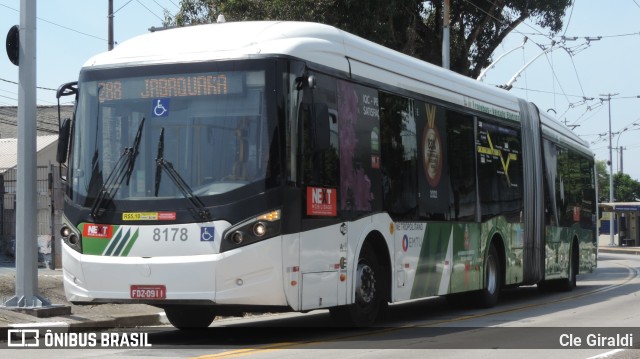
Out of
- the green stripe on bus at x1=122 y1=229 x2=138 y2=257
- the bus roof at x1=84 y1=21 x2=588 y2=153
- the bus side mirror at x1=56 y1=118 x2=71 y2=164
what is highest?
the bus roof at x1=84 y1=21 x2=588 y2=153

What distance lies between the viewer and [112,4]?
36.2 meters

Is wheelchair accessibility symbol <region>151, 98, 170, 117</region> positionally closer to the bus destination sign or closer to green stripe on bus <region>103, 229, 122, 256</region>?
the bus destination sign

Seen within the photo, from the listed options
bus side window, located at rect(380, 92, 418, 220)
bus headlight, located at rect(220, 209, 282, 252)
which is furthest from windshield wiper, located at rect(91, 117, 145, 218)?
bus side window, located at rect(380, 92, 418, 220)

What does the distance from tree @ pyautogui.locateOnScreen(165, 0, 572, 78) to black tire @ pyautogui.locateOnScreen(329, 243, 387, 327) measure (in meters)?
Answer: 18.4

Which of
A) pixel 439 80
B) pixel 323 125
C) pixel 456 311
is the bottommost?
pixel 456 311

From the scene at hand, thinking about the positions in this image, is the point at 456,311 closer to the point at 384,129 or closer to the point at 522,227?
the point at 522,227

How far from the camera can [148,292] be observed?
11.2 m

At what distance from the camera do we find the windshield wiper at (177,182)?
1110cm

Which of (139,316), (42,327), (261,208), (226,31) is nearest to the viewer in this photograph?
(261,208)

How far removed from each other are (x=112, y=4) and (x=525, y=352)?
92.0 ft

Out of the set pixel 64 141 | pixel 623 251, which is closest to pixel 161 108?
pixel 64 141

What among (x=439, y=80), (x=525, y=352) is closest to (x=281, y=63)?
(x=525, y=352)

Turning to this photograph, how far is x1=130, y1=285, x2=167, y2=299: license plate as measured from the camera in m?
11.2

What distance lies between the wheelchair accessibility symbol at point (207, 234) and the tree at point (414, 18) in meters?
20.5
